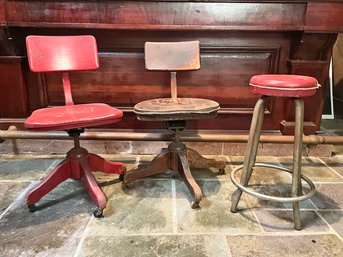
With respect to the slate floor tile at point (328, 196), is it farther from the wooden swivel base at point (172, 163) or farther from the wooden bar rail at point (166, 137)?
the wooden swivel base at point (172, 163)

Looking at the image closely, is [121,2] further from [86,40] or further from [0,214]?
[0,214]

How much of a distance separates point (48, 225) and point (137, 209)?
0.46 metres

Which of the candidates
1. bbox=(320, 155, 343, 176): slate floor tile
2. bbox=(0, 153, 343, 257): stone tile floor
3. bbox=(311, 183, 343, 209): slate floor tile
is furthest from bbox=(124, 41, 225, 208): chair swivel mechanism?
bbox=(320, 155, 343, 176): slate floor tile

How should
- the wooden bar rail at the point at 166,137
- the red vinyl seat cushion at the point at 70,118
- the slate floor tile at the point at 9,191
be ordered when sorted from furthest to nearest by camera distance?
the wooden bar rail at the point at 166,137 < the slate floor tile at the point at 9,191 < the red vinyl seat cushion at the point at 70,118

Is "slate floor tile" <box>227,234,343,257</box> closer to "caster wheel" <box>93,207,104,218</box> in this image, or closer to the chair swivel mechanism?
the chair swivel mechanism

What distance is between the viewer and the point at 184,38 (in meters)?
2.19

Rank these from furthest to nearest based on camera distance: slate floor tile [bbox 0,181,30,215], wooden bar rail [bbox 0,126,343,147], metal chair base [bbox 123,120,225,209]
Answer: wooden bar rail [bbox 0,126,343,147], metal chair base [bbox 123,120,225,209], slate floor tile [bbox 0,181,30,215]

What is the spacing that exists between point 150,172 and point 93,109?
1.77 feet

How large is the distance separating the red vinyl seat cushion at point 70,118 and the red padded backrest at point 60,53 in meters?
0.27

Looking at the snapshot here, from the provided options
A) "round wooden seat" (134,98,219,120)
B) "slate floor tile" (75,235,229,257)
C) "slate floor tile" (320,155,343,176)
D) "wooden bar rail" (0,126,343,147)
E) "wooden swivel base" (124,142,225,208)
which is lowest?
"slate floor tile" (320,155,343,176)

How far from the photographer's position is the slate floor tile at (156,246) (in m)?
1.31

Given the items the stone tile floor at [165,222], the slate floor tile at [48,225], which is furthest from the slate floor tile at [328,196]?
the slate floor tile at [48,225]

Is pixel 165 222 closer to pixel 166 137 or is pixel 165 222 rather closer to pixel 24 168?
pixel 166 137

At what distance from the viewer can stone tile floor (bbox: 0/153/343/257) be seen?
1342 millimetres
